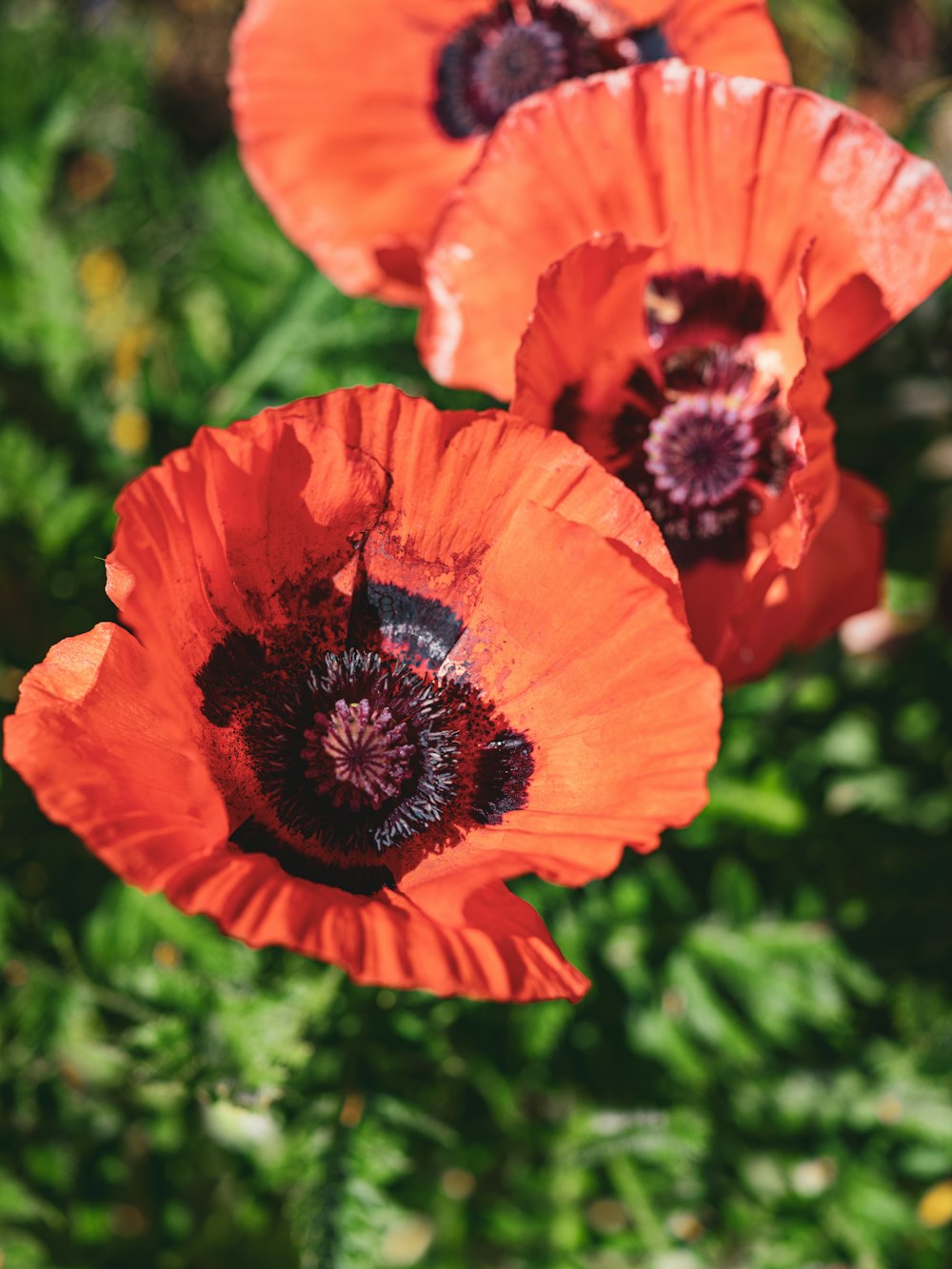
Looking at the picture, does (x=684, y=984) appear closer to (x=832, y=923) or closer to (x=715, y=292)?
(x=832, y=923)

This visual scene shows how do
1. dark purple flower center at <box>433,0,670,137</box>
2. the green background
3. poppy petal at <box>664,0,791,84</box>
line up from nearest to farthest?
poppy petal at <box>664,0,791,84</box>
dark purple flower center at <box>433,0,670,137</box>
the green background

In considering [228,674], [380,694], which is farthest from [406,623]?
[228,674]

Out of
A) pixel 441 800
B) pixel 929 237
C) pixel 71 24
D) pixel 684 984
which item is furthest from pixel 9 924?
pixel 71 24

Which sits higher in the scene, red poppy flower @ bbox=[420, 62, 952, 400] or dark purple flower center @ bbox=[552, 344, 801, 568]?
red poppy flower @ bbox=[420, 62, 952, 400]

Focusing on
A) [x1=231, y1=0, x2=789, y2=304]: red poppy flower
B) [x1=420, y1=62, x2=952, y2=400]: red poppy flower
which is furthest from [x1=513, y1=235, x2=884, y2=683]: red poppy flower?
[x1=231, y1=0, x2=789, y2=304]: red poppy flower

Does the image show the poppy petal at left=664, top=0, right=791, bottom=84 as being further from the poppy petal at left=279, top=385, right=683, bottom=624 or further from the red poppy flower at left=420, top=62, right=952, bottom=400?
the poppy petal at left=279, top=385, right=683, bottom=624

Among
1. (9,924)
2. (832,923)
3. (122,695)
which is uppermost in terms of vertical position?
(122,695)

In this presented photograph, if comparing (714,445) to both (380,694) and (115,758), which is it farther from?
(115,758)

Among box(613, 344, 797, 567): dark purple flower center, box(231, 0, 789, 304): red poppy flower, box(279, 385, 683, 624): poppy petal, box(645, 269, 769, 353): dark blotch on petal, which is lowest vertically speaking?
box(613, 344, 797, 567): dark purple flower center
